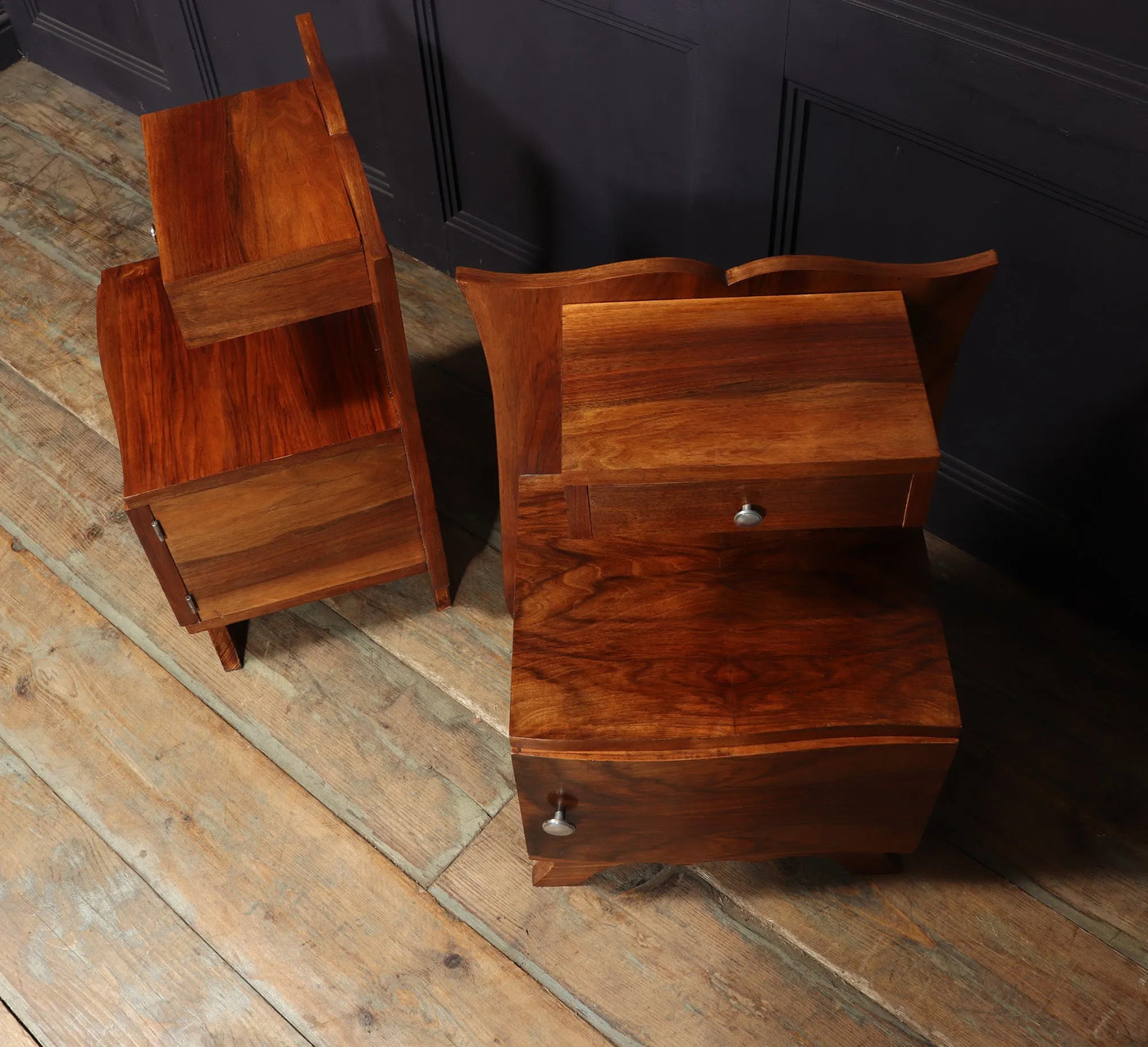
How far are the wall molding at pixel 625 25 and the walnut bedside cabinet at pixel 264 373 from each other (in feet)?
1.16

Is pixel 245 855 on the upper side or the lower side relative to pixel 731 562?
lower

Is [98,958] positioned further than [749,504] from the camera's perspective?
Yes

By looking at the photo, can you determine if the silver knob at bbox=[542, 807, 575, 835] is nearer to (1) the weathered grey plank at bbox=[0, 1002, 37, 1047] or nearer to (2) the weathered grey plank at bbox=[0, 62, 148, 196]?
(1) the weathered grey plank at bbox=[0, 1002, 37, 1047]

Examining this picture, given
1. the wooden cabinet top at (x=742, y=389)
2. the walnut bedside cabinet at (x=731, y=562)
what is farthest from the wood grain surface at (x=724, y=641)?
the wooden cabinet top at (x=742, y=389)

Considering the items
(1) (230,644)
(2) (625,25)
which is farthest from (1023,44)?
(1) (230,644)

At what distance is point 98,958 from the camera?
1.38 metres

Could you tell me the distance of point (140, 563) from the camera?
176 centimetres

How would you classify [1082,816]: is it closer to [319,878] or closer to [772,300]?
[772,300]

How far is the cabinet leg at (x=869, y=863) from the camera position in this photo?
1.37 m

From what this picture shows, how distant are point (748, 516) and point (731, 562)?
19cm

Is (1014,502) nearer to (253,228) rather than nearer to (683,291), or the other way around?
(683,291)

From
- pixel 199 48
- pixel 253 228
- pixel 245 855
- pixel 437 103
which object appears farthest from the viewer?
pixel 199 48

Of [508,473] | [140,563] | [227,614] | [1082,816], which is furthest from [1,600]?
[1082,816]

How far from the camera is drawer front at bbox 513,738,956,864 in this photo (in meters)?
1.10
